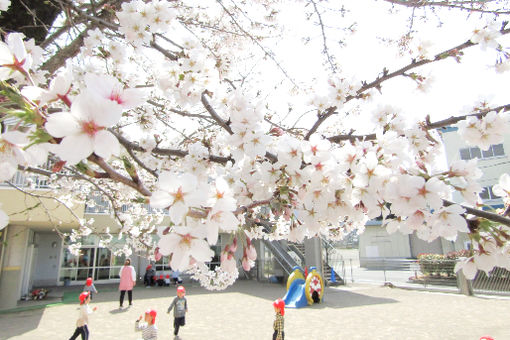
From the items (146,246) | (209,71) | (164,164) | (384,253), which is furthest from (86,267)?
(384,253)

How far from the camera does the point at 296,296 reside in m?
9.70

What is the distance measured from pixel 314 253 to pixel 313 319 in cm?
429

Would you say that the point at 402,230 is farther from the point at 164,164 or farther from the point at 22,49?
the point at 164,164

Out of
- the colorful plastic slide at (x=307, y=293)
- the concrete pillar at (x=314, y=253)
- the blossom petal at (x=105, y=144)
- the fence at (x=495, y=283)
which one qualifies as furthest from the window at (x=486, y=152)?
the blossom petal at (x=105, y=144)

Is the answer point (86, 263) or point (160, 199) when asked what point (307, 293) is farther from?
point (86, 263)

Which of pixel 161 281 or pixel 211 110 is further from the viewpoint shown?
pixel 161 281

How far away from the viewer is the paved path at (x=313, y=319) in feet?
20.6

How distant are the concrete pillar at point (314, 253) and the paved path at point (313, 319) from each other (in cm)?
124

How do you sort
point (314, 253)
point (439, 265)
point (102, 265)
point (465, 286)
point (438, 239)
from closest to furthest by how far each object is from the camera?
point (465, 286) < point (314, 253) < point (439, 265) < point (102, 265) < point (438, 239)

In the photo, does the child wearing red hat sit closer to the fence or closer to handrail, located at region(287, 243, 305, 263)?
handrail, located at region(287, 243, 305, 263)

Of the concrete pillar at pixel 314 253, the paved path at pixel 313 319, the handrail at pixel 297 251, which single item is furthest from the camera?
the handrail at pixel 297 251

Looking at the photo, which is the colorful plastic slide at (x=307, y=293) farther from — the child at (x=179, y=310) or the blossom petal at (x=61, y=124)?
the blossom petal at (x=61, y=124)

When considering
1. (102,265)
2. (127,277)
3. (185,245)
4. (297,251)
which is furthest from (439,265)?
(102,265)

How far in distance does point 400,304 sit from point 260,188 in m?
9.50
